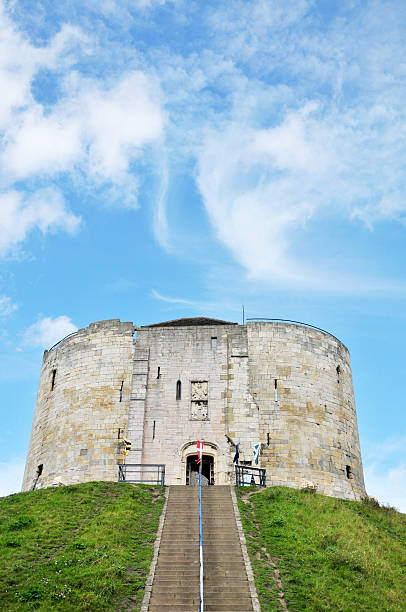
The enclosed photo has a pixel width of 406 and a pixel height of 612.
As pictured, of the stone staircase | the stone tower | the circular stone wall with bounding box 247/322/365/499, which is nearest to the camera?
the stone staircase

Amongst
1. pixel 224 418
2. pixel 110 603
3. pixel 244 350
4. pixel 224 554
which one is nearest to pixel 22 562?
pixel 110 603

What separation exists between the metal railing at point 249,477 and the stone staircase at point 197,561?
2589 mm

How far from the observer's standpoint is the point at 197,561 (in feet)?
49.6

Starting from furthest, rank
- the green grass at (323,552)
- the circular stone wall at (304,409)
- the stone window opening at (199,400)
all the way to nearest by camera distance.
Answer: the stone window opening at (199,400) → the circular stone wall at (304,409) → the green grass at (323,552)

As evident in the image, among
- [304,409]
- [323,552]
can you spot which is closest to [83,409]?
[304,409]

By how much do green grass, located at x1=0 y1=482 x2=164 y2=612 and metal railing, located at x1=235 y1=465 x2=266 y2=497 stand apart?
10.7 feet

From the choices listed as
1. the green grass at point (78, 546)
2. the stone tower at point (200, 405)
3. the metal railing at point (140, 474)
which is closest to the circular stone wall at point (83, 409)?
the stone tower at point (200, 405)

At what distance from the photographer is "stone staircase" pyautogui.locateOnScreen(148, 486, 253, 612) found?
43.5 ft

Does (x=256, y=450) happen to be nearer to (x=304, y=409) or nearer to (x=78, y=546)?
(x=304, y=409)

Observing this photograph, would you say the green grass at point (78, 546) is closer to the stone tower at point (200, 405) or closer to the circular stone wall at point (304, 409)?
the stone tower at point (200, 405)

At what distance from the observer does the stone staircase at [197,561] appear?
13273mm

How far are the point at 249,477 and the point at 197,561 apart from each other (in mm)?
9764

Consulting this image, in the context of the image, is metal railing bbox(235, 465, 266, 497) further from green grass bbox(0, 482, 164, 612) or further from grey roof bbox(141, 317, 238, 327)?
grey roof bbox(141, 317, 238, 327)

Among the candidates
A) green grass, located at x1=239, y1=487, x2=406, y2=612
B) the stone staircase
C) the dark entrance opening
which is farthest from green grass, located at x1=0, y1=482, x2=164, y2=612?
the dark entrance opening
